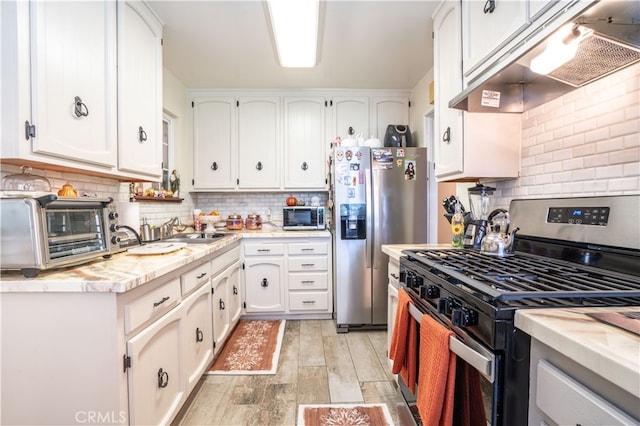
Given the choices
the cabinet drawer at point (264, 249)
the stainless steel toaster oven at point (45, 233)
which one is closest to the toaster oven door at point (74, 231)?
the stainless steel toaster oven at point (45, 233)

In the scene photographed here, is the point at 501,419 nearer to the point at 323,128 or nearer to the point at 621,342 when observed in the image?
the point at 621,342

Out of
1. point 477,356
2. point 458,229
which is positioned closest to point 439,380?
point 477,356

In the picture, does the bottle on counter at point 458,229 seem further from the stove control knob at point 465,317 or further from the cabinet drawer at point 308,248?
the cabinet drawer at point 308,248

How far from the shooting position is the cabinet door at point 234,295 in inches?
101

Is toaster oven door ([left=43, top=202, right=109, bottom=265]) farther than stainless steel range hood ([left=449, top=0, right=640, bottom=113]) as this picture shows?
Yes

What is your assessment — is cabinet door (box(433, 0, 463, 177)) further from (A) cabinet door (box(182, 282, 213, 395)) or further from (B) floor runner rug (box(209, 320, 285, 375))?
(B) floor runner rug (box(209, 320, 285, 375))

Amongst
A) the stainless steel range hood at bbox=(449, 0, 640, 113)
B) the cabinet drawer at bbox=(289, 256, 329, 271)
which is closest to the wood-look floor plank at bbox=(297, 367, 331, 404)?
the cabinet drawer at bbox=(289, 256, 329, 271)

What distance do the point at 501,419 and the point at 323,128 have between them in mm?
3013

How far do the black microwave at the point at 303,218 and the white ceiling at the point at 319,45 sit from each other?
1.33 m

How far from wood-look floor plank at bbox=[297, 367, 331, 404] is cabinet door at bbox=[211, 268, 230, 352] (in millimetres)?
640

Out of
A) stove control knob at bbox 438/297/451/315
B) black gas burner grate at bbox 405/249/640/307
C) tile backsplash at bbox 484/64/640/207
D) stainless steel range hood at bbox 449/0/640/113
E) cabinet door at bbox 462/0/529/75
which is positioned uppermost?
cabinet door at bbox 462/0/529/75

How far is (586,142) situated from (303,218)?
236cm

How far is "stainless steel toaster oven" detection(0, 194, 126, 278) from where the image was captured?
1050 millimetres

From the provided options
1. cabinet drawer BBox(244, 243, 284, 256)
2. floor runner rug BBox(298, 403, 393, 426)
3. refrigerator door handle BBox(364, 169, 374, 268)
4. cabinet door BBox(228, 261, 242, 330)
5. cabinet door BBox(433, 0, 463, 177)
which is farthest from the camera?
cabinet drawer BBox(244, 243, 284, 256)
